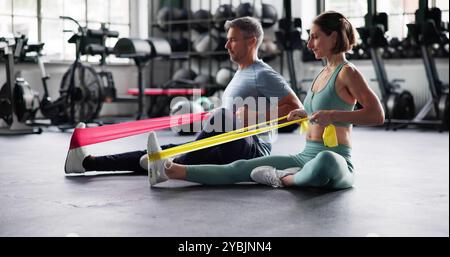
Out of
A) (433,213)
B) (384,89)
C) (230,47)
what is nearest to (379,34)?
(384,89)

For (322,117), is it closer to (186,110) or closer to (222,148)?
(222,148)

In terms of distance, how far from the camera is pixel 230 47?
335 cm

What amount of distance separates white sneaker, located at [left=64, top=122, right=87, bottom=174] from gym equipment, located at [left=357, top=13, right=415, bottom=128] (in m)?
5.37

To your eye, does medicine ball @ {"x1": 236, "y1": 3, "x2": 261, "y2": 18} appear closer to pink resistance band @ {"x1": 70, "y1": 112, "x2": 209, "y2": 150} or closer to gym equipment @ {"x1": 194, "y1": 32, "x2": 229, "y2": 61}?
gym equipment @ {"x1": 194, "y1": 32, "x2": 229, "y2": 61}

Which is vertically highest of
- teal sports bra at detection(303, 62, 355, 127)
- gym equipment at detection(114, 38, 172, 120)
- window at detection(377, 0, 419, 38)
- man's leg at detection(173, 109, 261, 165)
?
window at detection(377, 0, 419, 38)

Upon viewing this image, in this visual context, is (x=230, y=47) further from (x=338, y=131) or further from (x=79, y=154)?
(x=79, y=154)

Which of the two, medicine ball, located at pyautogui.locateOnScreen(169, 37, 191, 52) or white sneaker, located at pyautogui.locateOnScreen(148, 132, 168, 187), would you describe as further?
medicine ball, located at pyautogui.locateOnScreen(169, 37, 191, 52)

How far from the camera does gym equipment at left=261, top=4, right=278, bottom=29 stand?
1016 cm

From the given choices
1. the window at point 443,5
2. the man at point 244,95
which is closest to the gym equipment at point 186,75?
the window at point 443,5

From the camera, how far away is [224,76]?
33.5 ft

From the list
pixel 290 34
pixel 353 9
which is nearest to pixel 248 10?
pixel 290 34

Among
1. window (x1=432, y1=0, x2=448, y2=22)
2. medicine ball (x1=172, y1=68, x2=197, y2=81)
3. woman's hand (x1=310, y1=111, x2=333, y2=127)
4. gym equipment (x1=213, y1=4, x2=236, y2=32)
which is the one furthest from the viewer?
medicine ball (x1=172, y1=68, x2=197, y2=81)

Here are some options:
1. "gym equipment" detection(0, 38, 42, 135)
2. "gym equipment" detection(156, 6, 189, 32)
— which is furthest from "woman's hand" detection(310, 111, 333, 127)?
"gym equipment" detection(156, 6, 189, 32)

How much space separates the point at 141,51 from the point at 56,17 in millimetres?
2405
